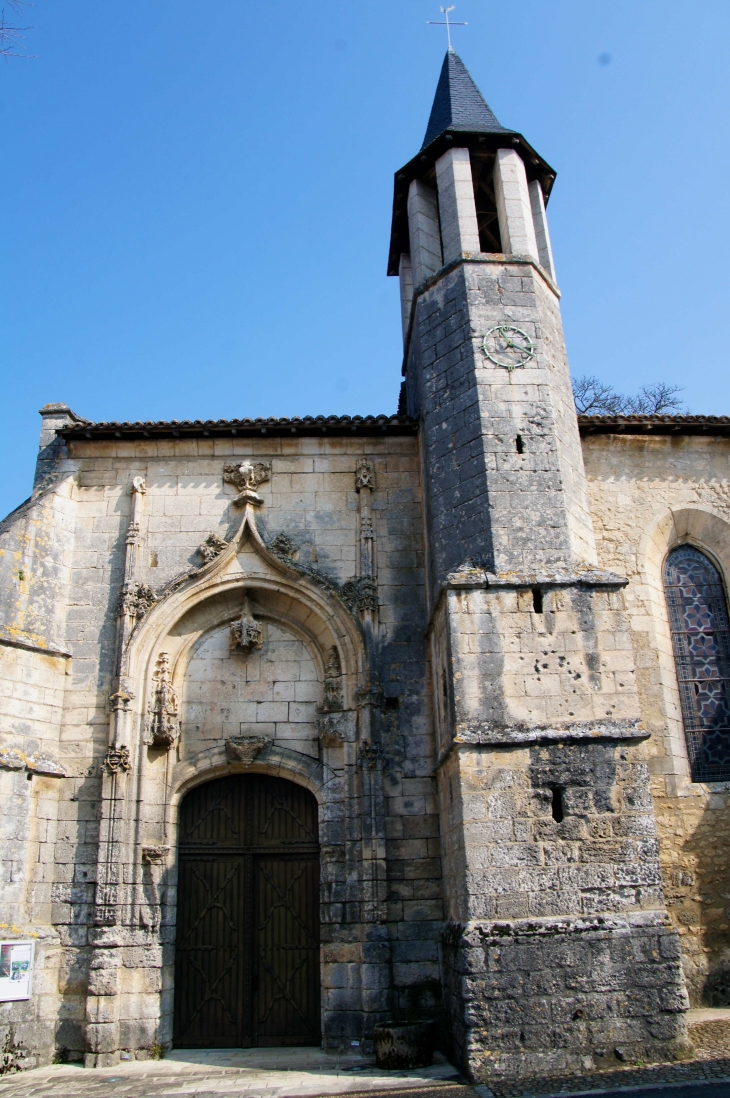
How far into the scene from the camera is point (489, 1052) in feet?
21.6

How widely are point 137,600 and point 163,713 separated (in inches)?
48.9

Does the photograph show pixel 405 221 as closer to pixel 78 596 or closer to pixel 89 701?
pixel 78 596

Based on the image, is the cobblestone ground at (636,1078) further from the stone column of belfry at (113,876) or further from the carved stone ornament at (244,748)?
the carved stone ornament at (244,748)

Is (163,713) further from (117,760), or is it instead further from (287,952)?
(287,952)

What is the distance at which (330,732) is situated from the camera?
8.98 meters

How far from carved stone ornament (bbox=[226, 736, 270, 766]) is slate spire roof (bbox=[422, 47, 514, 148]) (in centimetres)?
742

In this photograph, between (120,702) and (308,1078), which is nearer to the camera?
(308,1078)

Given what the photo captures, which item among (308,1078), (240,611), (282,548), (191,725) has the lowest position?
(308,1078)

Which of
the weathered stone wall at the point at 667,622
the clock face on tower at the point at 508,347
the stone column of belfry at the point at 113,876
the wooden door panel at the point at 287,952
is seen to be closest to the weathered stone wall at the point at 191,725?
the stone column of belfry at the point at 113,876

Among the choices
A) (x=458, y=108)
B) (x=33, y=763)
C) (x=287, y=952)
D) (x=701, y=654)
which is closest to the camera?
(x=33, y=763)

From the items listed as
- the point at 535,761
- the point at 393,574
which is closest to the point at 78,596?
the point at 393,574

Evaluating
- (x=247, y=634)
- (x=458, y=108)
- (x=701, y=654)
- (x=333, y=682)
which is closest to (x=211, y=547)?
(x=247, y=634)

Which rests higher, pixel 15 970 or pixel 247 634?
pixel 247 634

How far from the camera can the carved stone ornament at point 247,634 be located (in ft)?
31.1
